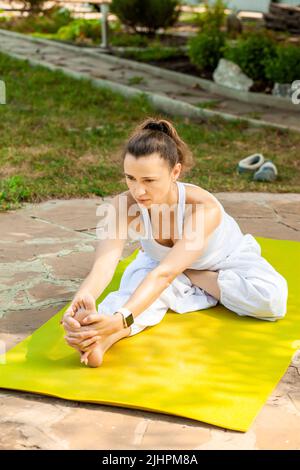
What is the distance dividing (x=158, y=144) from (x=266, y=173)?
3022 millimetres

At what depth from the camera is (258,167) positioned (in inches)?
261

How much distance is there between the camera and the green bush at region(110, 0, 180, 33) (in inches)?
545

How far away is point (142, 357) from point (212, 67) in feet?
26.7

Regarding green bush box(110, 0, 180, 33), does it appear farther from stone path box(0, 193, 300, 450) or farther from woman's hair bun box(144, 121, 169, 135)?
woman's hair bun box(144, 121, 169, 135)

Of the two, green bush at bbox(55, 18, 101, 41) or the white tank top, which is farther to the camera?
green bush at bbox(55, 18, 101, 41)

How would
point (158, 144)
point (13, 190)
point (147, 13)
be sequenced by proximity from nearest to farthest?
point (158, 144)
point (13, 190)
point (147, 13)

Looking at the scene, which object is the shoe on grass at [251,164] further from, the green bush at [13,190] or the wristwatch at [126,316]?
the wristwatch at [126,316]

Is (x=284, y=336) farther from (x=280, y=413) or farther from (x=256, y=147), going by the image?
(x=256, y=147)

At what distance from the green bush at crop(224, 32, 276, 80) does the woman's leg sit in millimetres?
6299

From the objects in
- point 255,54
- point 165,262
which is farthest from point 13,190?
point 255,54

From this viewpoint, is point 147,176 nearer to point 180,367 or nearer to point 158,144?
point 158,144

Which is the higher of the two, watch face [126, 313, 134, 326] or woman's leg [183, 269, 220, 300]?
watch face [126, 313, 134, 326]

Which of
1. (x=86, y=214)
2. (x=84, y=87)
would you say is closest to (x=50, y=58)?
(x=84, y=87)

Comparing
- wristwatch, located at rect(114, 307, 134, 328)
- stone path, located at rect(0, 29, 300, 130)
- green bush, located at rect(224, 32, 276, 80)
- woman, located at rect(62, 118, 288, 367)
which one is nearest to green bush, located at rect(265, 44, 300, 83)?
green bush, located at rect(224, 32, 276, 80)
